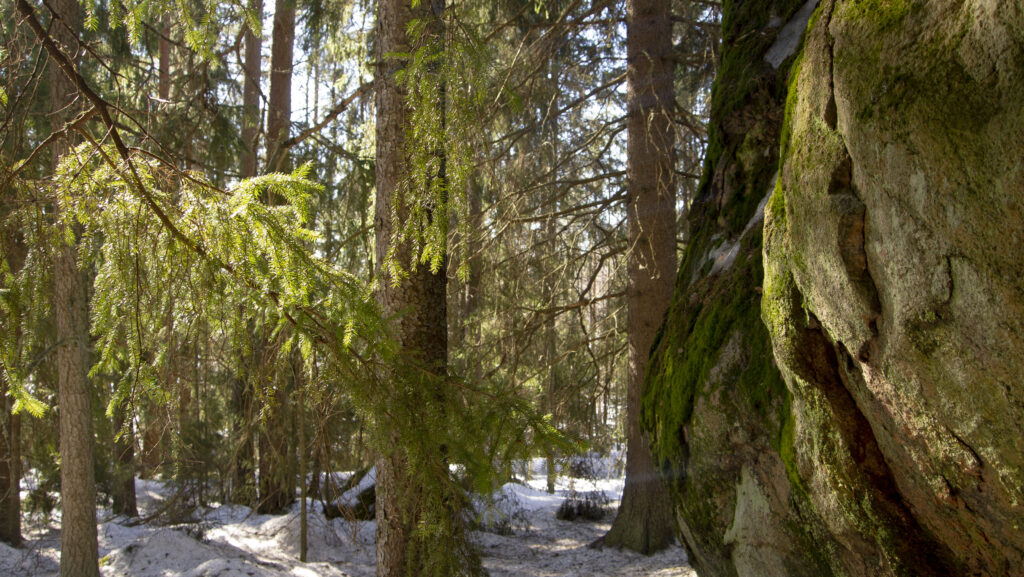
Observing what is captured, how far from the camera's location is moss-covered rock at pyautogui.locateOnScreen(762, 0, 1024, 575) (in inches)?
58.4

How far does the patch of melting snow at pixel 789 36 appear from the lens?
3385 mm

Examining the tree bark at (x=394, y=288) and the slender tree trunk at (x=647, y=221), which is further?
the slender tree trunk at (x=647, y=221)

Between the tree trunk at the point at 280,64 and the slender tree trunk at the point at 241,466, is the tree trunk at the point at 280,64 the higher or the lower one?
the higher one

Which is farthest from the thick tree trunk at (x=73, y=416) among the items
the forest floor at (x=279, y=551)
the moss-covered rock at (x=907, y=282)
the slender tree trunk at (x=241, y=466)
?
the moss-covered rock at (x=907, y=282)

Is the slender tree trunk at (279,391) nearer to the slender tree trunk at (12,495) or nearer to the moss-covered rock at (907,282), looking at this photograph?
the slender tree trunk at (12,495)

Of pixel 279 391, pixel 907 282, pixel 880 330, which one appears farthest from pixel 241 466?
pixel 907 282

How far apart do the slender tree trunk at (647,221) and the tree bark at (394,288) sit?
3555 millimetres

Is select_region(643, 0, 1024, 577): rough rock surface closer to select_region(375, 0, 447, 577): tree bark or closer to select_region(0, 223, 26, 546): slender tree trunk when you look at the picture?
select_region(375, 0, 447, 577): tree bark

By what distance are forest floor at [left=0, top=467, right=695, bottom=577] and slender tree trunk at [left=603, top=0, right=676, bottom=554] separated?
0.47 m

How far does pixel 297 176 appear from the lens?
10.3 feet

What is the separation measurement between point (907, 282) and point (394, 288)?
349 centimetres

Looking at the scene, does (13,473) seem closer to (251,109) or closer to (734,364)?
(251,109)

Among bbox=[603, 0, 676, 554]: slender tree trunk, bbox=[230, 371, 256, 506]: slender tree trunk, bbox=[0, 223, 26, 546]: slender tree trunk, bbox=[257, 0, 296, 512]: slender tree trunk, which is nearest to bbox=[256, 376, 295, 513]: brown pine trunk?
bbox=[257, 0, 296, 512]: slender tree trunk

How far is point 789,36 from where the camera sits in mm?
3482
